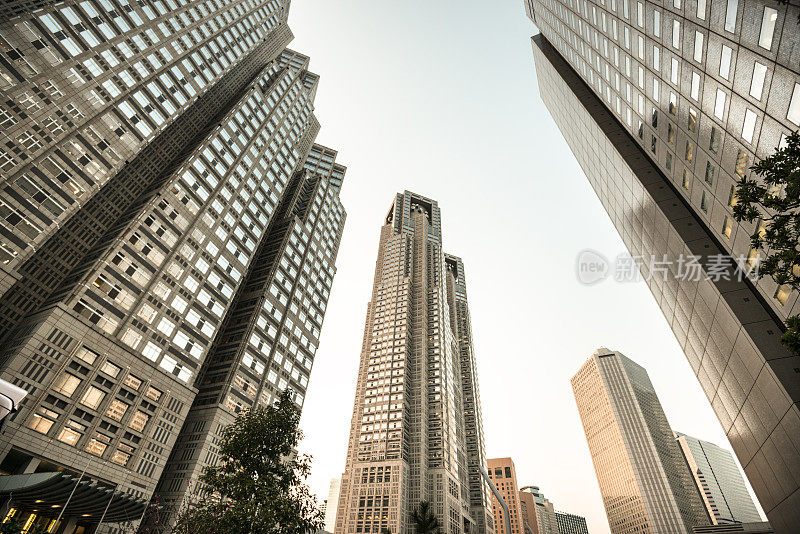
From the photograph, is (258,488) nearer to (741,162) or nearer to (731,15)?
(741,162)

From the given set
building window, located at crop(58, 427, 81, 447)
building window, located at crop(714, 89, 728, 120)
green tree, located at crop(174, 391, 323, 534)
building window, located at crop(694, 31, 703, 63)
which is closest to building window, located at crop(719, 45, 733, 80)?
building window, located at crop(714, 89, 728, 120)

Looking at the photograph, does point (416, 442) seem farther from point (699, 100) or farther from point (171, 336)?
point (699, 100)

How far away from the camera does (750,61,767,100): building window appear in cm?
2059

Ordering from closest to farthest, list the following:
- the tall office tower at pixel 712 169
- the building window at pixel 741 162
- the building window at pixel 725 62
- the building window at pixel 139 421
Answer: the tall office tower at pixel 712 169 < the building window at pixel 725 62 < the building window at pixel 741 162 < the building window at pixel 139 421

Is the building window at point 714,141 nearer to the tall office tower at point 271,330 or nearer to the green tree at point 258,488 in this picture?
the green tree at point 258,488

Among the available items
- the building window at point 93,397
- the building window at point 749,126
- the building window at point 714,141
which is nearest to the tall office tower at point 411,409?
the building window at point 93,397

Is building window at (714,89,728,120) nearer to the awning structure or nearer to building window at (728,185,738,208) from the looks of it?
building window at (728,185,738,208)

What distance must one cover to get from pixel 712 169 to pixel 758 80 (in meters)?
7.31

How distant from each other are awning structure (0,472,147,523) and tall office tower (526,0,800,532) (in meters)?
50.6

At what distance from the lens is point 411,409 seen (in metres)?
128

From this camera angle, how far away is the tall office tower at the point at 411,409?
108250 millimetres

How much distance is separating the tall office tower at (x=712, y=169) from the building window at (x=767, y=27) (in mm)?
72

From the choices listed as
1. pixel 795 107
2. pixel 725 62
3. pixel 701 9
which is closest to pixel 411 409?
pixel 725 62

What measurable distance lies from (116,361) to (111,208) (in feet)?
118
